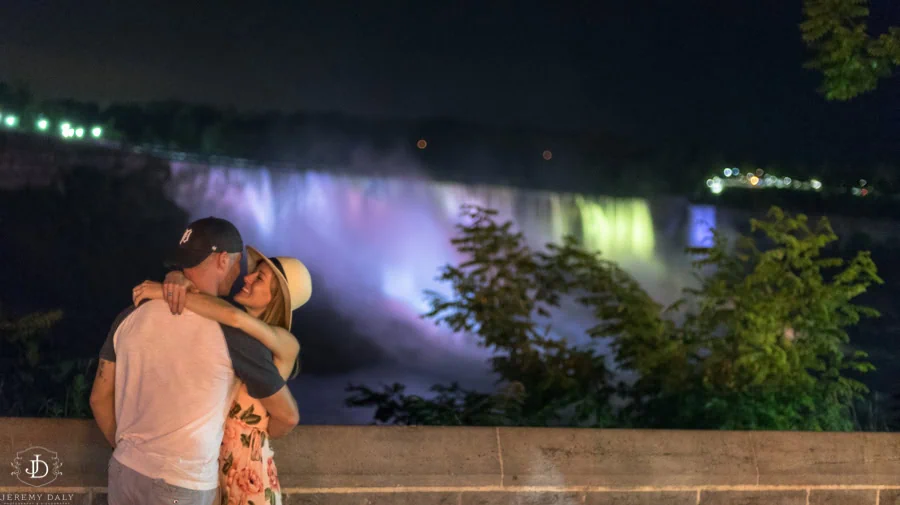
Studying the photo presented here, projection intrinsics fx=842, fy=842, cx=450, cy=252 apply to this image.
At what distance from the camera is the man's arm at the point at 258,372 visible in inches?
106

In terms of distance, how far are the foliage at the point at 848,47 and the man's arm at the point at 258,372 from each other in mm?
6066

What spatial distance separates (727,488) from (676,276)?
4075 mm

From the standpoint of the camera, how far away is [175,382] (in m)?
2.65

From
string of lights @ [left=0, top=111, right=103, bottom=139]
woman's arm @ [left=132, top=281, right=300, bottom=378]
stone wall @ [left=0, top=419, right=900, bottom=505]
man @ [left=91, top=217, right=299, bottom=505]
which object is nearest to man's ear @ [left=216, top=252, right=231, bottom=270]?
man @ [left=91, top=217, right=299, bottom=505]

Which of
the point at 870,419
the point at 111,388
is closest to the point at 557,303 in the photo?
the point at 870,419

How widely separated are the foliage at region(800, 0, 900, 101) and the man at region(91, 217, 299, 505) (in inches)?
241

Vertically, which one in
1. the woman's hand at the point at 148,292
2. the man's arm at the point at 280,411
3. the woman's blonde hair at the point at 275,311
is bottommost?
the man's arm at the point at 280,411

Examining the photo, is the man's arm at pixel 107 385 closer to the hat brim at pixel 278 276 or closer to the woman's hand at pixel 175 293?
the woman's hand at pixel 175 293

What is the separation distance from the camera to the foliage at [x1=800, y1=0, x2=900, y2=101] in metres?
7.01

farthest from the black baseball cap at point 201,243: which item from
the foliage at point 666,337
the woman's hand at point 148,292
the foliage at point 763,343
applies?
the foliage at point 763,343

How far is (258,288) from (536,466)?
2.08 metres

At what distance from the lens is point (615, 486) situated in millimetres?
4480

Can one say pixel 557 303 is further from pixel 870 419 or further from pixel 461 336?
pixel 870 419

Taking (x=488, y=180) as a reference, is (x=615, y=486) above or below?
below
